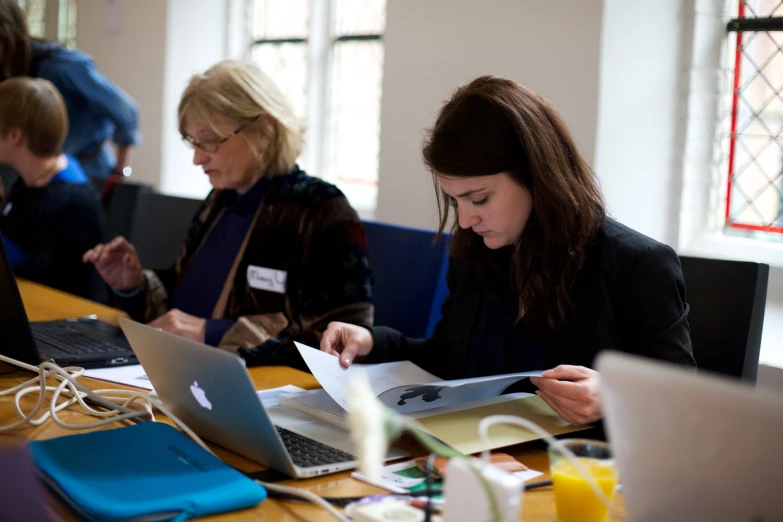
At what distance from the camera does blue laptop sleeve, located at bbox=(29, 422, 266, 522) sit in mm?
926

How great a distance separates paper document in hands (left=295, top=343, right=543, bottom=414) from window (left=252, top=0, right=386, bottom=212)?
272 centimetres

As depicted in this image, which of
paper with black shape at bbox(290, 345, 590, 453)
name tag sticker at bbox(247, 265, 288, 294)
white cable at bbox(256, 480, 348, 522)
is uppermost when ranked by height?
name tag sticker at bbox(247, 265, 288, 294)

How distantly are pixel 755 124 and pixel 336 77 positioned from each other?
7.48 ft

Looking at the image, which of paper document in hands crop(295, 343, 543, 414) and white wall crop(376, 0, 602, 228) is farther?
white wall crop(376, 0, 602, 228)

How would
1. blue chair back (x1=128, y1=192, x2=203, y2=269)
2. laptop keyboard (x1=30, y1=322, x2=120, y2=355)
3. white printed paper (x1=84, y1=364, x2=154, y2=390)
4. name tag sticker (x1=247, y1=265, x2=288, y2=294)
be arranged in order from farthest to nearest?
blue chair back (x1=128, y1=192, x2=203, y2=269) < name tag sticker (x1=247, y1=265, x2=288, y2=294) < laptop keyboard (x1=30, y1=322, x2=120, y2=355) < white printed paper (x1=84, y1=364, x2=154, y2=390)

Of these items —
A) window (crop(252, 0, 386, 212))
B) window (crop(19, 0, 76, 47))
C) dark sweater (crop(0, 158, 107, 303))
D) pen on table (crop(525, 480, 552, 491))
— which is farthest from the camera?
window (crop(19, 0, 76, 47))

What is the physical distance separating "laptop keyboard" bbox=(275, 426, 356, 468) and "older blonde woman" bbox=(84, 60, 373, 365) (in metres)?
0.60

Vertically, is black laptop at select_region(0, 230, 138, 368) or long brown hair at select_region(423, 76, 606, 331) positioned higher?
long brown hair at select_region(423, 76, 606, 331)

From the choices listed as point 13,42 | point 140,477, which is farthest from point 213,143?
point 13,42

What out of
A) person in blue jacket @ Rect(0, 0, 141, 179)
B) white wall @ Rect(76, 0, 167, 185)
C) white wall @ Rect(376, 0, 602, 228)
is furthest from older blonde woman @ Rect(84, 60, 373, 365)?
white wall @ Rect(76, 0, 167, 185)

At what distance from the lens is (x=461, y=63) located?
9.79 feet

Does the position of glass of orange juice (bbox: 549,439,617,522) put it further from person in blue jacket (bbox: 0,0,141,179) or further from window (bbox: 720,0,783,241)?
person in blue jacket (bbox: 0,0,141,179)

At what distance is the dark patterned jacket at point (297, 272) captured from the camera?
Result: 6.28 feet

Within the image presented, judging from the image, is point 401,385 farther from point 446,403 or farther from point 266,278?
point 266,278
